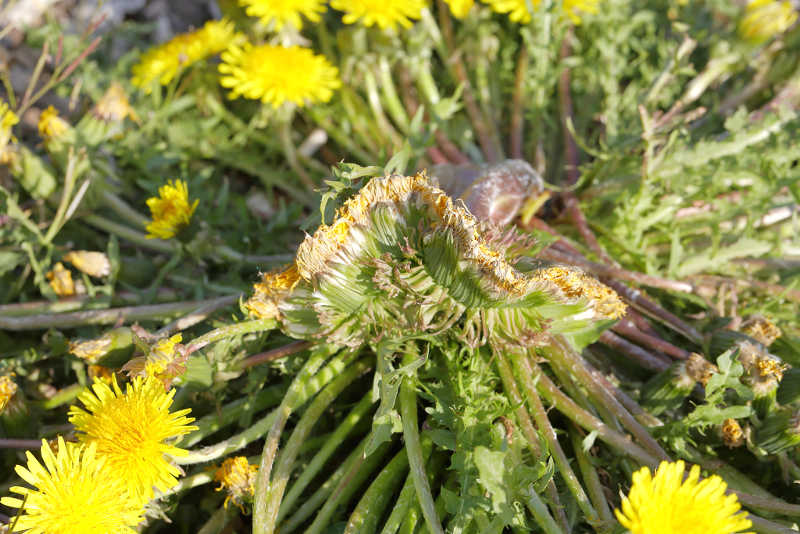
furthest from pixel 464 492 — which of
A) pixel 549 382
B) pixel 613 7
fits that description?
pixel 613 7

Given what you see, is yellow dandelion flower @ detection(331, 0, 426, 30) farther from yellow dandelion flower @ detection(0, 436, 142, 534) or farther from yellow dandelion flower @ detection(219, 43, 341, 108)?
yellow dandelion flower @ detection(0, 436, 142, 534)

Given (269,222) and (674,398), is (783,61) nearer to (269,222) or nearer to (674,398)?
(674,398)

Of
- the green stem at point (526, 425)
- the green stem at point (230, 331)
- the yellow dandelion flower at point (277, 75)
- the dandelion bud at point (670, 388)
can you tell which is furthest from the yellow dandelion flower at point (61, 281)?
the dandelion bud at point (670, 388)

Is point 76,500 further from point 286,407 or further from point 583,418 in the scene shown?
point 583,418

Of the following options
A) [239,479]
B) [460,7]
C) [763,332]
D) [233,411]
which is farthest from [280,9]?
[763,332]

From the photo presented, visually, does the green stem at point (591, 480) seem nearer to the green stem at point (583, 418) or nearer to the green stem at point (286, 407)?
the green stem at point (583, 418)

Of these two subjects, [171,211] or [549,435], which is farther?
[171,211]

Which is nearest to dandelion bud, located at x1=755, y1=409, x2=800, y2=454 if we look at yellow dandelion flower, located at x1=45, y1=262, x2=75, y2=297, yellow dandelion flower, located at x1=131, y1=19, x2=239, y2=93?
yellow dandelion flower, located at x1=45, y1=262, x2=75, y2=297
